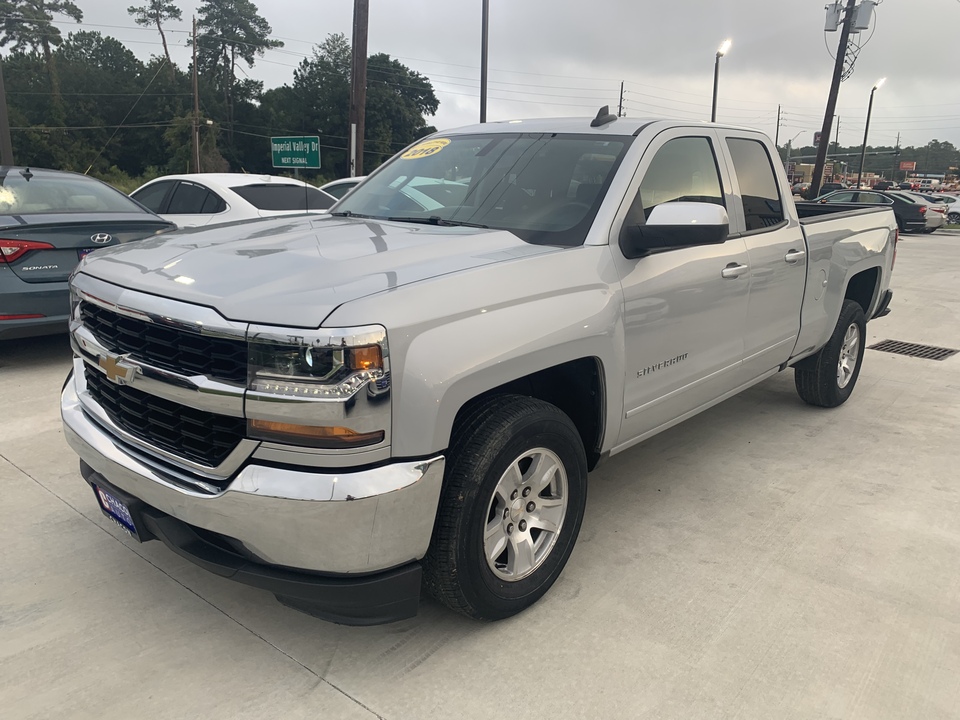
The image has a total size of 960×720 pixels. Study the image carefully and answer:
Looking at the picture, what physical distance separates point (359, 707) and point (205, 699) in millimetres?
Result: 497

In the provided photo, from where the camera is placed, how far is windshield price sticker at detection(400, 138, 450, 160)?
4.07 meters

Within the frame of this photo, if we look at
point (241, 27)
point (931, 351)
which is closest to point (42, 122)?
point (241, 27)

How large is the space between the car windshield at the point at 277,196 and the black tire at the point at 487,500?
6.00 meters

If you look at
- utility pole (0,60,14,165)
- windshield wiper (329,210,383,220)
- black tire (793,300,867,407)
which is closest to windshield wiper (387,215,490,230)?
windshield wiper (329,210,383,220)

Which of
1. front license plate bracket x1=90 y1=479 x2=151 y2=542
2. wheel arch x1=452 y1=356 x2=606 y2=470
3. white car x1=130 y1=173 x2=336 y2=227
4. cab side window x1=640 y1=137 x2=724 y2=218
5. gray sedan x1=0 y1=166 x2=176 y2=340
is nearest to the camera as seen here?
front license plate bracket x1=90 y1=479 x2=151 y2=542

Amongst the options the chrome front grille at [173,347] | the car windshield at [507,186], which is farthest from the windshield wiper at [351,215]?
the chrome front grille at [173,347]

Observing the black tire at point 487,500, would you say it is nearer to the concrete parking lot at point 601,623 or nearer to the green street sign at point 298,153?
the concrete parking lot at point 601,623

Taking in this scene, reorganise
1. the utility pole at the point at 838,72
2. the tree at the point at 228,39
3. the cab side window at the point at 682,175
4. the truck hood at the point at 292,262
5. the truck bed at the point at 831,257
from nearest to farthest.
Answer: the truck hood at the point at 292,262 → the cab side window at the point at 682,175 → the truck bed at the point at 831,257 → the utility pole at the point at 838,72 → the tree at the point at 228,39

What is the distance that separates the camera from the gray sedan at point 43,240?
5.53 metres

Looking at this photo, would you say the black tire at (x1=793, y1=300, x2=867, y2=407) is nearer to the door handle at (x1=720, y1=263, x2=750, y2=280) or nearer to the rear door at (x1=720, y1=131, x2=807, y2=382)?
the rear door at (x1=720, y1=131, x2=807, y2=382)

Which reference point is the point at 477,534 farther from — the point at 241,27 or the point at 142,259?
the point at 241,27

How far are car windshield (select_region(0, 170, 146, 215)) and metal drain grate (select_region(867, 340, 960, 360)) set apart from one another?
24.0ft

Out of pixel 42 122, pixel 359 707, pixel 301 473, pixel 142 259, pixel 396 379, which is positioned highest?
pixel 42 122

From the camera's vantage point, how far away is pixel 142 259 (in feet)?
9.22
